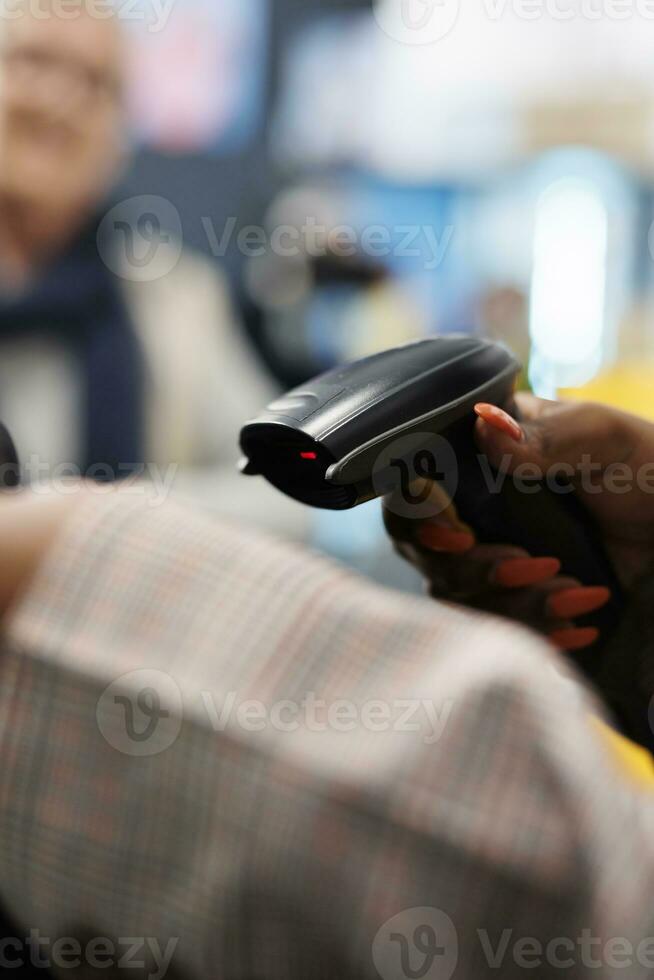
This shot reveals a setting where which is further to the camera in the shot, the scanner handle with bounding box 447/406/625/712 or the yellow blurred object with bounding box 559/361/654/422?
the yellow blurred object with bounding box 559/361/654/422

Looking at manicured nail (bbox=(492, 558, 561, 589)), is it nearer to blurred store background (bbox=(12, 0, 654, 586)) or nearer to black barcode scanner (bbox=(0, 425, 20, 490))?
black barcode scanner (bbox=(0, 425, 20, 490))

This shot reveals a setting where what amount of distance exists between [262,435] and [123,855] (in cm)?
15

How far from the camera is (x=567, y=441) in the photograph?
1.18 ft

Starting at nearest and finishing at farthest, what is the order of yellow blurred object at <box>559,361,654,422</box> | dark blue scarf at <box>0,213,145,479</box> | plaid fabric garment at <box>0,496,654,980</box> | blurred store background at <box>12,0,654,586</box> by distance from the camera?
1. plaid fabric garment at <box>0,496,654,980</box>
2. yellow blurred object at <box>559,361,654,422</box>
3. dark blue scarf at <box>0,213,145,479</box>
4. blurred store background at <box>12,0,654,586</box>

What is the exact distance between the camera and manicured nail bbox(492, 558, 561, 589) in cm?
39

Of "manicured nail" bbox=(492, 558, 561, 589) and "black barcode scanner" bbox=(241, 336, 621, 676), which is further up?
"black barcode scanner" bbox=(241, 336, 621, 676)

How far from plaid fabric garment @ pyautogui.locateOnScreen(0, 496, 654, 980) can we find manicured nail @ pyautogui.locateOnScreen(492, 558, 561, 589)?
1.4 inches

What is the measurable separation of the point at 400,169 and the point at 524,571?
7.98ft

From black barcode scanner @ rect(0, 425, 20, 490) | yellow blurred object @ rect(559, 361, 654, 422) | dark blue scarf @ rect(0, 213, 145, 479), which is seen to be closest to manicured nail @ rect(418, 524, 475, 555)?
black barcode scanner @ rect(0, 425, 20, 490)

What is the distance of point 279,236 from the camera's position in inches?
91.6

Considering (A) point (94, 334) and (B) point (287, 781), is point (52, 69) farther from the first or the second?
(B) point (287, 781)

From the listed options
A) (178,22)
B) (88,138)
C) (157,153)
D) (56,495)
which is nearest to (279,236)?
(157,153)

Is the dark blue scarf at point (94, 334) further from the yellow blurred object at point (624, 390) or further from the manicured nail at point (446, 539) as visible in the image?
the manicured nail at point (446, 539)

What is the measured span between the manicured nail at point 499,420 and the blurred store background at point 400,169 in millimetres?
1405
